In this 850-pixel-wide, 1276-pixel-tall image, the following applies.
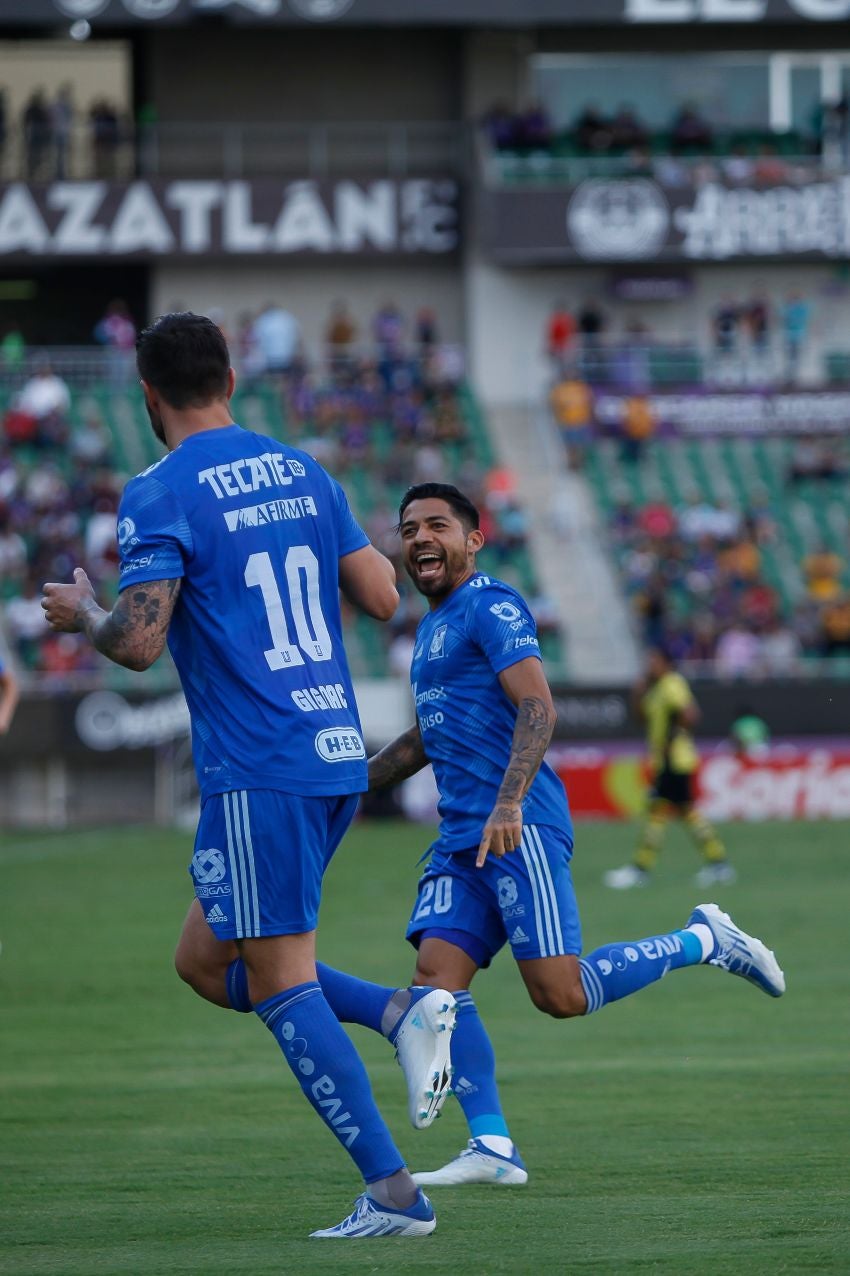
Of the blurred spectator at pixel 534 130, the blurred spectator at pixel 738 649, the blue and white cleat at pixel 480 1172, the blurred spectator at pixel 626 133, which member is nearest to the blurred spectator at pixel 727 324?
the blurred spectator at pixel 626 133

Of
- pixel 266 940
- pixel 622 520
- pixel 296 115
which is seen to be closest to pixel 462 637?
pixel 266 940

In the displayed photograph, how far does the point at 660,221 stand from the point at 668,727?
17.0 metres

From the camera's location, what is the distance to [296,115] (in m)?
35.9

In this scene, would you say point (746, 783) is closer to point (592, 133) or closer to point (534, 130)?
point (534, 130)

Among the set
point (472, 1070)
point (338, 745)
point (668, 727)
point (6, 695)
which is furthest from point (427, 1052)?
point (668, 727)

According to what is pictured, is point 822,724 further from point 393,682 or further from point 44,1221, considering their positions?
point 44,1221

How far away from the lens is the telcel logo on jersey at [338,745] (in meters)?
5.50

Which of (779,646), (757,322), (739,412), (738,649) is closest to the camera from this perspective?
(738,649)

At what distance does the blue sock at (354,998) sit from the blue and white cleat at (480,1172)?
0.69m

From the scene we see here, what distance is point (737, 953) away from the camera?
6.84 m

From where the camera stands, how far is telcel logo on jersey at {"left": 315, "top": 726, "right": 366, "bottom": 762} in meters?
5.50

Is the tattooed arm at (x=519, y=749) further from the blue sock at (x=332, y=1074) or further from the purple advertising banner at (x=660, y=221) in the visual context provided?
the purple advertising banner at (x=660, y=221)

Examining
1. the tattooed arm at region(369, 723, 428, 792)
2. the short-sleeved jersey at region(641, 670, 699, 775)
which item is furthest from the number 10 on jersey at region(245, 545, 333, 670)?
the short-sleeved jersey at region(641, 670, 699, 775)

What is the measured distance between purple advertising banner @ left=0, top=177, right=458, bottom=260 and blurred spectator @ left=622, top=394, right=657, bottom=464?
500 centimetres
